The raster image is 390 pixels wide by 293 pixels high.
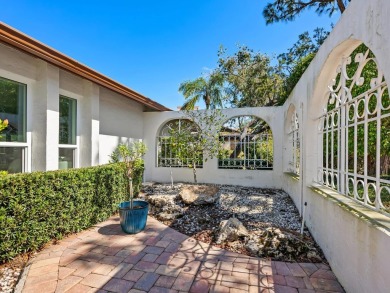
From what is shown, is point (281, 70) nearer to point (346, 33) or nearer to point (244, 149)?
point (244, 149)

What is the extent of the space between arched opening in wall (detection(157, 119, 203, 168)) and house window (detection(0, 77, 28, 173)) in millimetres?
4579

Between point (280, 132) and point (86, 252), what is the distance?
7.31 meters

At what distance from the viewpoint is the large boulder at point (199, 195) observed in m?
5.78

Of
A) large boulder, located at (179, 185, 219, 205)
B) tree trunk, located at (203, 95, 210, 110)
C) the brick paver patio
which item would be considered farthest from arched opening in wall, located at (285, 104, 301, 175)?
tree trunk, located at (203, 95, 210, 110)

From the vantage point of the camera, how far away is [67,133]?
5.47 m

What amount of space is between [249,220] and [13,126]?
5.21 m

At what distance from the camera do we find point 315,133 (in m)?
4.12

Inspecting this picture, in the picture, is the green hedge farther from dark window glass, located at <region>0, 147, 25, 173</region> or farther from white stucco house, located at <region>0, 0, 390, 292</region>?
dark window glass, located at <region>0, 147, 25, 173</region>

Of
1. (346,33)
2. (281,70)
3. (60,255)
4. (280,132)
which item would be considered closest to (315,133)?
(346,33)

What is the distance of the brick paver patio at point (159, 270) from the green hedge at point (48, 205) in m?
0.32

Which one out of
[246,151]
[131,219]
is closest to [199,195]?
[131,219]

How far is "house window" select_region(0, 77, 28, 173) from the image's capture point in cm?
404

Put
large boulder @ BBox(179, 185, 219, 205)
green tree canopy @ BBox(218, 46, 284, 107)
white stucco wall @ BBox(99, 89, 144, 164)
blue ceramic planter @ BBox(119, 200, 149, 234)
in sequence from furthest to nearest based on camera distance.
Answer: green tree canopy @ BBox(218, 46, 284, 107)
white stucco wall @ BBox(99, 89, 144, 164)
large boulder @ BBox(179, 185, 219, 205)
blue ceramic planter @ BBox(119, 200, 149, 234)

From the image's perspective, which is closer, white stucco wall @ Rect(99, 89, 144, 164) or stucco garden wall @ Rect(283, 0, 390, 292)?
stucco garden wall @ Rect(283, 0, 390, 292)
